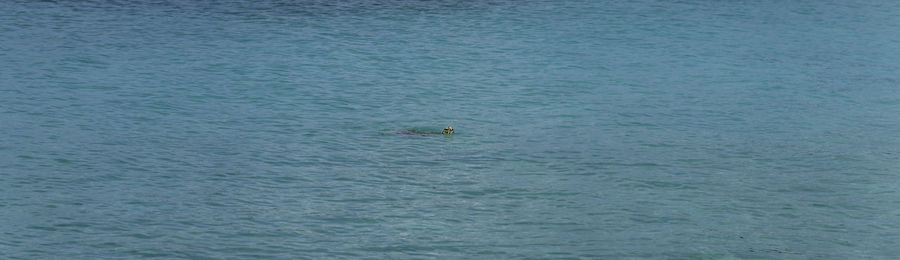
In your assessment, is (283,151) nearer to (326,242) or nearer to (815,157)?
(326,242)

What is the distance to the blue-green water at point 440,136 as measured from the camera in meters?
24.4

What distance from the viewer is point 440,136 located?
33.3m

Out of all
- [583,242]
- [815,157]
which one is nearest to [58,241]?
[583,242]

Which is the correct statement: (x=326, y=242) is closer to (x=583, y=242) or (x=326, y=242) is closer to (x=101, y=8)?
(x=583, y=242)

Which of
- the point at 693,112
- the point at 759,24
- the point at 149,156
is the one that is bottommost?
the point at 759,24

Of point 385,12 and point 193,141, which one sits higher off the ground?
point 193,141

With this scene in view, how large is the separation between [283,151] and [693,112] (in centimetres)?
1299

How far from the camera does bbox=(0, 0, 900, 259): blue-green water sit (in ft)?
80.2

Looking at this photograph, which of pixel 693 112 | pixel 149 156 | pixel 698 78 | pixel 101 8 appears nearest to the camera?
pixel 149 156

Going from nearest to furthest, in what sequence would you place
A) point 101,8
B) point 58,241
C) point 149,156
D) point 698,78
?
1. point 58,241
2. point 149,156
3. point 698,78
4. point 101,8

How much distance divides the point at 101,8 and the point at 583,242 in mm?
35339

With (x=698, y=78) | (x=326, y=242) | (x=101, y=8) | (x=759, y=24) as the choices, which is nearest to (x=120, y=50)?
(x=101, y=8)

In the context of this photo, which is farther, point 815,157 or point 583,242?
point 815,157

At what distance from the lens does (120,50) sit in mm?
44812
